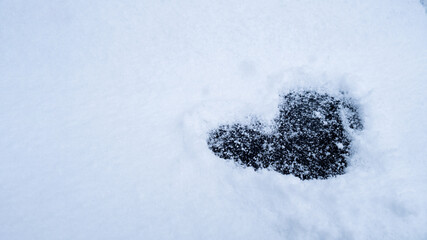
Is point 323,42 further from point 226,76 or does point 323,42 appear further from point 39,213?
point 39,213

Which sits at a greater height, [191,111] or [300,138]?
[300,138]

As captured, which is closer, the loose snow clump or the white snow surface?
the white snow surface

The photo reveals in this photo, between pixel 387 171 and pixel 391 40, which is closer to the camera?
pixel 387 171

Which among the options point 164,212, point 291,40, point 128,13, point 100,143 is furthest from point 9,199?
point 291,40

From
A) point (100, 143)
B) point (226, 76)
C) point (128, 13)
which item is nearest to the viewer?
point (100, 143)
